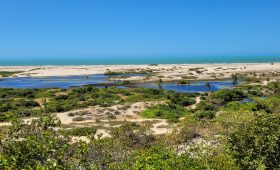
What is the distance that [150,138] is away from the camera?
30266mm

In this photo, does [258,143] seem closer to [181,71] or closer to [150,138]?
[150,138]

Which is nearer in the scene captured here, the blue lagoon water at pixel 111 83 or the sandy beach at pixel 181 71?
the blue lagoon water at pixel 111 83

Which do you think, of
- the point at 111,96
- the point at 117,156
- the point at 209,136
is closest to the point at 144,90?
the point at 111,96

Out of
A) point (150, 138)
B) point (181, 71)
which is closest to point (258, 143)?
point (150, 138)

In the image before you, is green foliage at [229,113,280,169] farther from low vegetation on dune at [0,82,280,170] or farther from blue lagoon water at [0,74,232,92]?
blue lagoon water at [0,74,232,92]

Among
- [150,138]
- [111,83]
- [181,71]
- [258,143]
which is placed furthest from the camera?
[181,71]

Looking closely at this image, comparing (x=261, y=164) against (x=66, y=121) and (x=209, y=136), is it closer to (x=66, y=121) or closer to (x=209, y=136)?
(x=209, y=136)

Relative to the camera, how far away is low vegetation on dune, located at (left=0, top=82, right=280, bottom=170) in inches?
440

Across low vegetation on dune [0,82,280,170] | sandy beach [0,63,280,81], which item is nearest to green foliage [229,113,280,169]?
low vegetation on dune [0,82,280,170]

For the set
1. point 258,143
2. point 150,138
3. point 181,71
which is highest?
point 258,143

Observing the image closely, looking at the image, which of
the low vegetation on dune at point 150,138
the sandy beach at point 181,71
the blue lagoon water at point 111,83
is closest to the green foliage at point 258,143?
the low vegetation on dune at point 150,138

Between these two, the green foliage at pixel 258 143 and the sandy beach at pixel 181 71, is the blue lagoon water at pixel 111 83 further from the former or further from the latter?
the green foliage at pixel 258 143

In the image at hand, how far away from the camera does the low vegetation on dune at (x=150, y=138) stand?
11.2m

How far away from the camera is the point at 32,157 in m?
10.9
